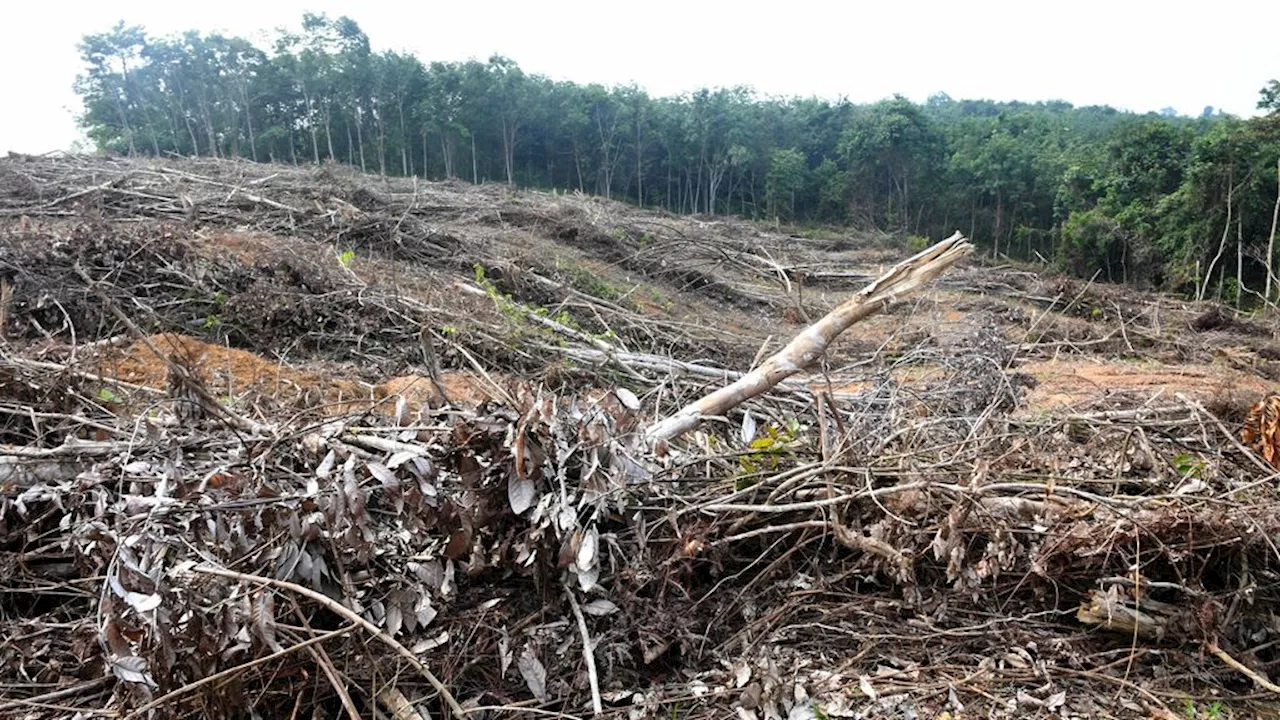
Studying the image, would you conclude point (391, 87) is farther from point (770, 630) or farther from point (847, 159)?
point (770, 630)

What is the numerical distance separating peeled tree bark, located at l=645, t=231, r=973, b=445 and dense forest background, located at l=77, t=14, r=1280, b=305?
1985cm

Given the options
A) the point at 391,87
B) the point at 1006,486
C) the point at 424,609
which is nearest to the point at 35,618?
the point at 424,609

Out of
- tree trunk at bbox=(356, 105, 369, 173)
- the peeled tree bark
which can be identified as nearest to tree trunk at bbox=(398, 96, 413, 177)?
tree trunk at bbox=(356, 105, 369, 173)

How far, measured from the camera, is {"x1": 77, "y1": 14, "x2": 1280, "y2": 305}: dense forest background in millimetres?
23688

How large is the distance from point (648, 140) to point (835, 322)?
3191cm

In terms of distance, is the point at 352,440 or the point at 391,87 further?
the point at 391,87

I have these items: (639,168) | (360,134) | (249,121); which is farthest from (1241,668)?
(639,168)

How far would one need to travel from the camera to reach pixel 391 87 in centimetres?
2928

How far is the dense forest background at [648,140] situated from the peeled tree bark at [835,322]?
19854 millimetres

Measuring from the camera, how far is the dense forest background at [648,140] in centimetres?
2369

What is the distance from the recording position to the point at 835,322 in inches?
125

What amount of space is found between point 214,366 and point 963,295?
1375 centimetres

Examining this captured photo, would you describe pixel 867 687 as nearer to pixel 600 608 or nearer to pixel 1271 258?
pixel 600 608

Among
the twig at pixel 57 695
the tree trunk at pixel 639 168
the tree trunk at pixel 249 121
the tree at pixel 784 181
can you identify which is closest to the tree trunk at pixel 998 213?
the tree at pixel 784 181
